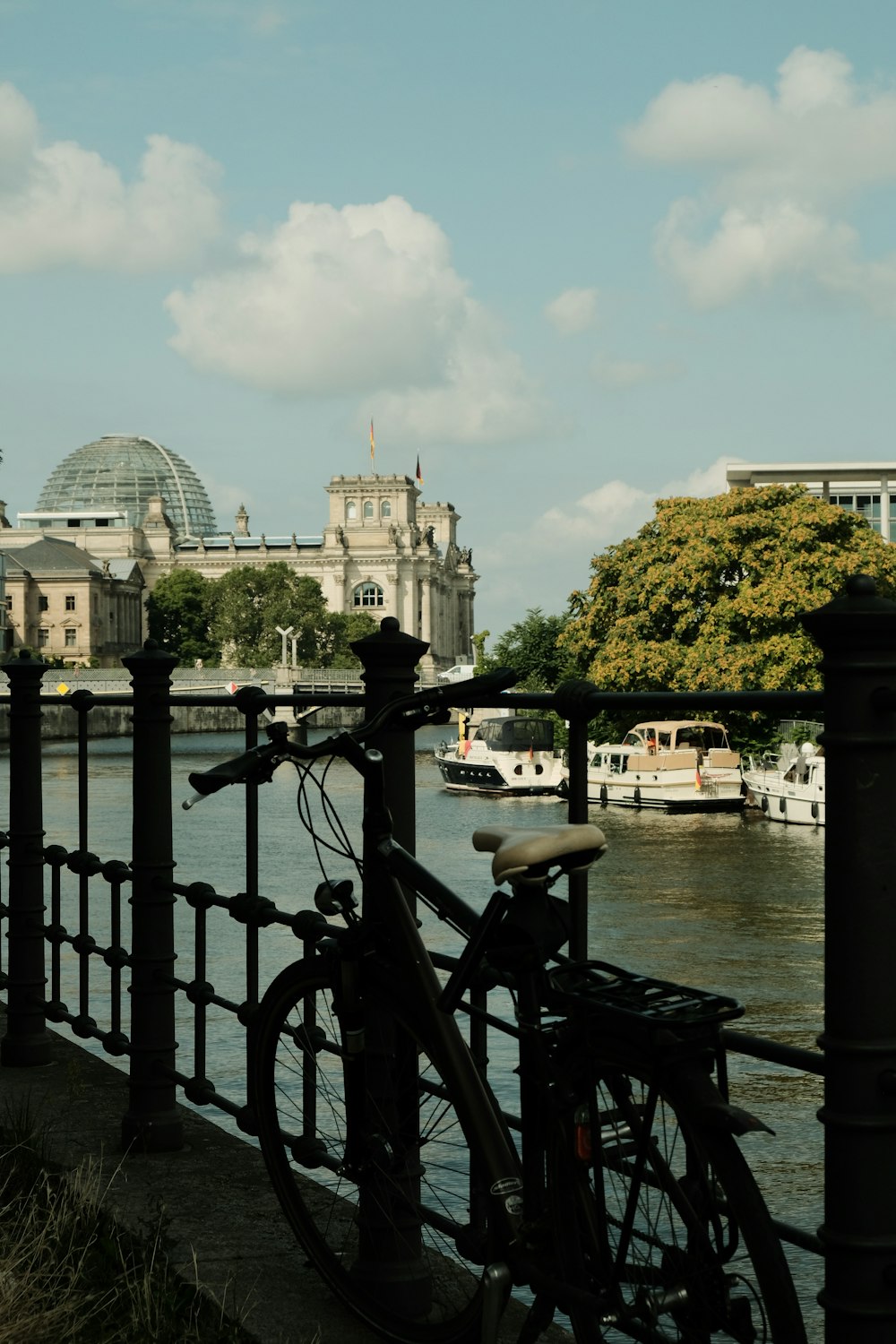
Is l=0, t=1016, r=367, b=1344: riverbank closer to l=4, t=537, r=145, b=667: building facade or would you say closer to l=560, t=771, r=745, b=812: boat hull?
l=560, t=771, r=745, b=812: boat hull

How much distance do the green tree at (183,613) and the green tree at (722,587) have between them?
104687 millimetres

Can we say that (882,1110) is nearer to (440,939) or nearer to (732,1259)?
(732,1259)

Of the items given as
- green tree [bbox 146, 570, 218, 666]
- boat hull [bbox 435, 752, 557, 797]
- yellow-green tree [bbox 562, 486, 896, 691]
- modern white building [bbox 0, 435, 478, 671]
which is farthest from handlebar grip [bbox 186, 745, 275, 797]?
modern white building [bbox 0, 435, 478, 671]

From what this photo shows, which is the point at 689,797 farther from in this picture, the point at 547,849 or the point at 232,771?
the point at 547,849

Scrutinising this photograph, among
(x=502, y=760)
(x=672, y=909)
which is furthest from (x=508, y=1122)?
(x=502, y=760)

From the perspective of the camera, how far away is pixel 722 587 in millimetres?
45719

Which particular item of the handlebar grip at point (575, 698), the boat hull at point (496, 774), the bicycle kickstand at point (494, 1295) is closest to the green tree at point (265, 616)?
the boat hull at point (496, 774)

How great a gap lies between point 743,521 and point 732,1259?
144 ft

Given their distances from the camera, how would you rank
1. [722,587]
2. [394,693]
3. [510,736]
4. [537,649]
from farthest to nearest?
[537,649], [510,736], [722,587], [394,693]

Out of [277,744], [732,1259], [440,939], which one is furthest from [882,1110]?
[440,939]

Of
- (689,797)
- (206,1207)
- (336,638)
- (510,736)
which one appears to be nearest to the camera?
(206,1207)

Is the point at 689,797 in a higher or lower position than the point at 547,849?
lower

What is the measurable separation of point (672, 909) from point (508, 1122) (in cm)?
475

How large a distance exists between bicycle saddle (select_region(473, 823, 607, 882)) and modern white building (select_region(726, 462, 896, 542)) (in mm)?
82792
